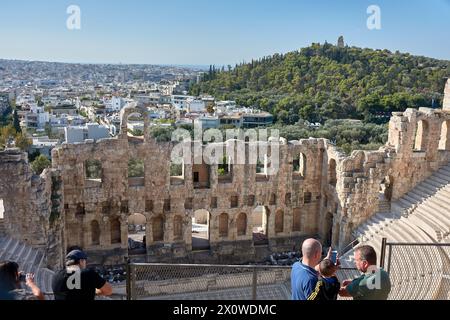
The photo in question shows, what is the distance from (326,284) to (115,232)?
18474 millimetres

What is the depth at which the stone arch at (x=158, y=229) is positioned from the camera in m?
23.8

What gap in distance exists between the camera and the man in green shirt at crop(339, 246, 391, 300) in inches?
273

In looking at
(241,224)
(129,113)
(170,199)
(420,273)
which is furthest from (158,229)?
(420,273)

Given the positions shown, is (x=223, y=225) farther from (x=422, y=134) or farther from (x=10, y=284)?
(x=10, y=284)

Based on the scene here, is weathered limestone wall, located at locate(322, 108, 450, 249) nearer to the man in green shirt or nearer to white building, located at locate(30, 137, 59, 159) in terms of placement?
the man in green shirt

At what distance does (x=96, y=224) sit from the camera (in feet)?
76.3

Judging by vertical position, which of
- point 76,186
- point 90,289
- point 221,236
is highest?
point 90,289

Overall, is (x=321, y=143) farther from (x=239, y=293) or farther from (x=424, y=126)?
(x=239, y=293)

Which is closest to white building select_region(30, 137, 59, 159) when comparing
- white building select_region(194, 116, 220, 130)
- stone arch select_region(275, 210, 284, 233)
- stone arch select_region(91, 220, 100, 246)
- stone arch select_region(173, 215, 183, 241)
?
white building select_region(194, 116, 220, 130)

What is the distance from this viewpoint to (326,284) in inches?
268

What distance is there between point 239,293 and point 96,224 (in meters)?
9.60

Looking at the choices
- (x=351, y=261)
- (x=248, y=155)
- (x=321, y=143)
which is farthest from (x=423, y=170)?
(x=248, y=155)

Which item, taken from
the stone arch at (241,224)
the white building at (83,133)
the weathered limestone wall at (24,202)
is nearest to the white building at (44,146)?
the white building at (83,133)

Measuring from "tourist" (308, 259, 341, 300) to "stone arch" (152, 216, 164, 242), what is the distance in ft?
57.3
